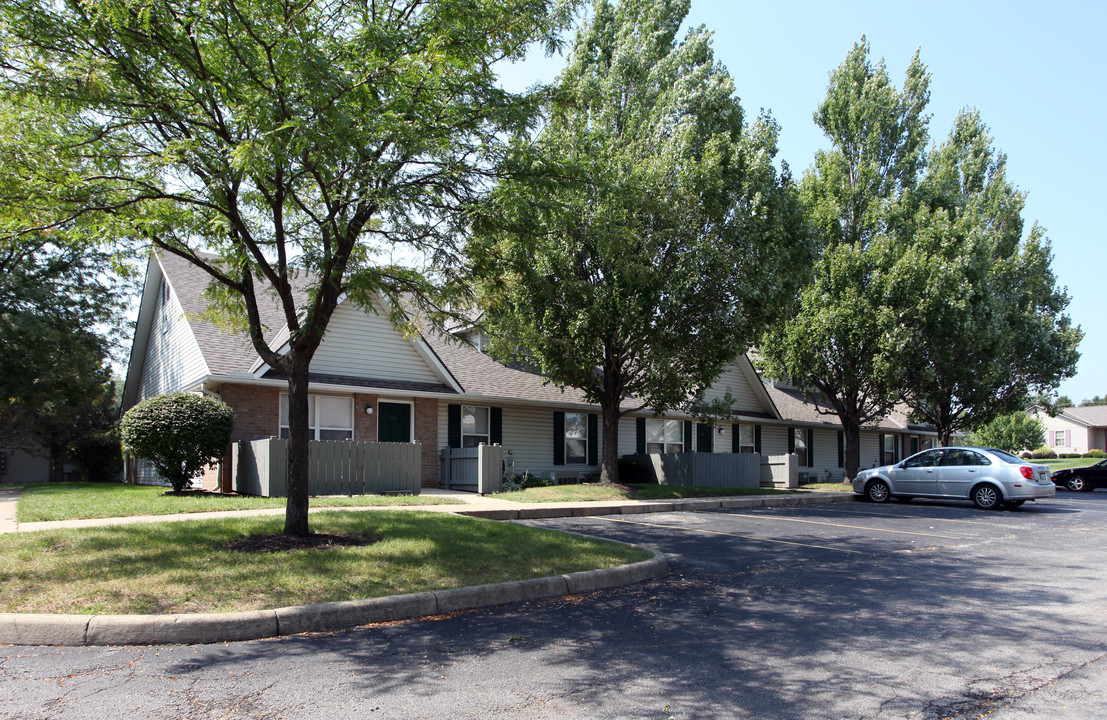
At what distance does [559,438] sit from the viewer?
2362 centimetres

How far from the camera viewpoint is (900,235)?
26500mm

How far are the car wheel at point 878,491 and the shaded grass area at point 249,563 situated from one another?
13681mm

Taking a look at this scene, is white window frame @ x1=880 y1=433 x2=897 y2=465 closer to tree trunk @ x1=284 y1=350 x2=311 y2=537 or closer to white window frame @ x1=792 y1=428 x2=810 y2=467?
white window frame @ x1=792 y1=428 x2=810 y2=467

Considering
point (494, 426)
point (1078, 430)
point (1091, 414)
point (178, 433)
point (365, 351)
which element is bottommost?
point (1078, 430)

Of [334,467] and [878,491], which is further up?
[334,467]

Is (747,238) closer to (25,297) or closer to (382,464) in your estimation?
(382,464)

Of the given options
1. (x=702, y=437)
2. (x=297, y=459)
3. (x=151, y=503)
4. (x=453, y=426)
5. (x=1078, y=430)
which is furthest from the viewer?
(x=1078, y=430)

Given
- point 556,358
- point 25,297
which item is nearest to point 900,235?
point 556,358

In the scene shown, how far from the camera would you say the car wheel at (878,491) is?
2067 cm

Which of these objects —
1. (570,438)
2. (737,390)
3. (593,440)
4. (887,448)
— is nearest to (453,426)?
(570,438)

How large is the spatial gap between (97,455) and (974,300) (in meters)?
33.0

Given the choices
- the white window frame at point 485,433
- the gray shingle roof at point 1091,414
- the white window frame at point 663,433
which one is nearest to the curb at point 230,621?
the white window frame at point 485,433

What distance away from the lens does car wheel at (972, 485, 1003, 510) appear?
18203 mm

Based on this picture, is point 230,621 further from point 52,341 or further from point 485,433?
point 52,341
